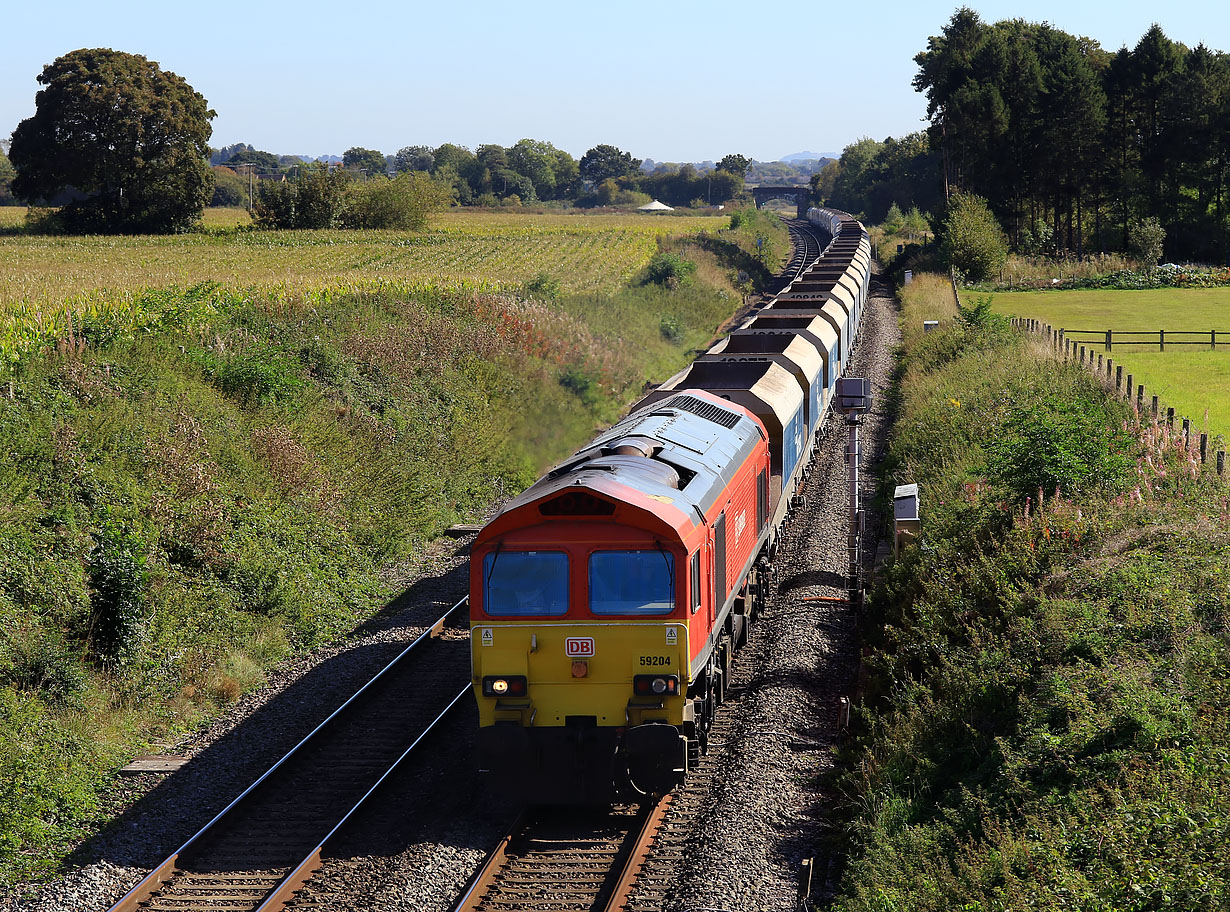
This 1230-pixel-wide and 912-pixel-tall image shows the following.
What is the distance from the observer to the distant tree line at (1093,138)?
71000 millimetres

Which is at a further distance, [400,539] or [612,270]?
[612,270]

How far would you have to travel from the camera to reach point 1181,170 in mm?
74875

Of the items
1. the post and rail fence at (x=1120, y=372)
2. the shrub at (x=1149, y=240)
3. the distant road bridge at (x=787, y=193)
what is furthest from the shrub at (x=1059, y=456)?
the distant road bridge at (x=787, y=193)

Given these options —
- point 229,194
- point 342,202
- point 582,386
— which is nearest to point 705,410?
point 582,386

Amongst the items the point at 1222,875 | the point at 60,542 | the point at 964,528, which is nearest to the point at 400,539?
the point at 60,542

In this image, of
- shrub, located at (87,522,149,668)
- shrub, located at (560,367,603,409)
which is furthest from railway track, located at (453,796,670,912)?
shrub, located at (560,367,603,409)

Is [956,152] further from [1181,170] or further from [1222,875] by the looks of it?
[1222,875]

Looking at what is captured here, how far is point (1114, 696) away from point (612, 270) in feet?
154

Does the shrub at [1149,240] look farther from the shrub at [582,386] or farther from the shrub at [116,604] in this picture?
the shrub at [116,604]

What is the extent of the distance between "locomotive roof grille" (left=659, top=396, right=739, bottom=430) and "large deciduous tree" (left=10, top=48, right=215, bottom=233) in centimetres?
5306

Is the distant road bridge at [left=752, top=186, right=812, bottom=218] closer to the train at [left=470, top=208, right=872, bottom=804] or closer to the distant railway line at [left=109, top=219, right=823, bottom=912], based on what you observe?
the distant railway line at [left=109, top=219, right=823, bottom=912]

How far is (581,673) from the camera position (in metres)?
11.1

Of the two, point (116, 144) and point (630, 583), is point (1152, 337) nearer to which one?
point (630, 583)

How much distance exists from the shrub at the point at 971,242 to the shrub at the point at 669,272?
699 inches
